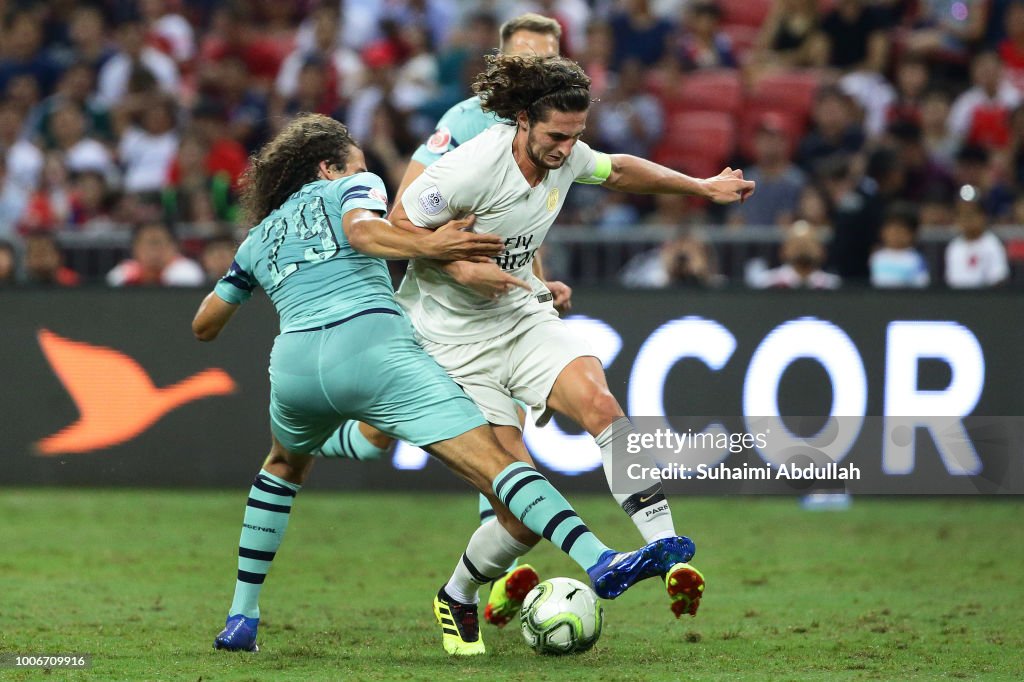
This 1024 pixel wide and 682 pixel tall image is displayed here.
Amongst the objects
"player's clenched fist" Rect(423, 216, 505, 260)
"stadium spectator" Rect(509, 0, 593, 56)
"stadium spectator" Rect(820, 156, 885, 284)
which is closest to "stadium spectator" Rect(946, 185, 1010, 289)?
"stadium spectator" Rect(820, 156, 885, 284)

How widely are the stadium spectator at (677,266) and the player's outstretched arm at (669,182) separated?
396cm

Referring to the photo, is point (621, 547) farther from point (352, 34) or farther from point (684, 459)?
point (352, 34)

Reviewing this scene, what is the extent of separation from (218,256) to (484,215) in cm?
568

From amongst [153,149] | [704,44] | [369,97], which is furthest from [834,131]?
[153,149]

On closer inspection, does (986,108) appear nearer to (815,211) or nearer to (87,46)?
(815,211)

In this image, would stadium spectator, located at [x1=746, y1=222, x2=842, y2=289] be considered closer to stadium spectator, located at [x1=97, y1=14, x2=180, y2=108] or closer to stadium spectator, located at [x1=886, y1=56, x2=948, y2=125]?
stadium spectator, located at [x1=886, y1=56, x2=948, y2=125]

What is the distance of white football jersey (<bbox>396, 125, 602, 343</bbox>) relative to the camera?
5.27m

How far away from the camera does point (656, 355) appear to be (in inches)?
374

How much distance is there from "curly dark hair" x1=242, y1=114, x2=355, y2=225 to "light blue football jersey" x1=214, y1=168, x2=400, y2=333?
10 cm

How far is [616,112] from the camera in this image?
12898 millimetres

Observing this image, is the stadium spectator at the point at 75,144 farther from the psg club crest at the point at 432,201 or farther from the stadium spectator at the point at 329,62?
the psg club crest at the point at 432,201

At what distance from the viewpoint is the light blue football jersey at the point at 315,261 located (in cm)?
531

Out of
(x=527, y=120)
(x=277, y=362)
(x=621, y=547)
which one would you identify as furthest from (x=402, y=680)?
(x=621, y=547)

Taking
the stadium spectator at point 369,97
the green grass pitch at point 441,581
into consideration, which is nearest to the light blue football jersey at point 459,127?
the green grass pitch at point 441,581
